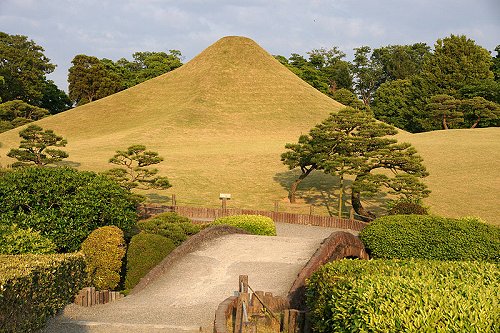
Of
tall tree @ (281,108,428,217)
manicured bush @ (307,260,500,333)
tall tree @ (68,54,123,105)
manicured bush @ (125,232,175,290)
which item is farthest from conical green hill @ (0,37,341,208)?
manicured bush @ (307,260,500,333)

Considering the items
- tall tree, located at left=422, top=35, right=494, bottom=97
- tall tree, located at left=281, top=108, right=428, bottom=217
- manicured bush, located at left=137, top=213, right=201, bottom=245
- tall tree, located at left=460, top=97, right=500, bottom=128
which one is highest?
tall tree, located at left=422, top=35, right=494, bottom=97

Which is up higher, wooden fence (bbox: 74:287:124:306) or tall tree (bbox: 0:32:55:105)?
tall tree (bbox: 0:32:55:105)

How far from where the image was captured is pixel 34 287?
392 inches

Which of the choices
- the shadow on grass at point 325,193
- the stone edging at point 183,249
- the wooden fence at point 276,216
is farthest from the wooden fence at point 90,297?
the shadow on grass at point 325,193

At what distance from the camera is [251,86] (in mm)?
86562

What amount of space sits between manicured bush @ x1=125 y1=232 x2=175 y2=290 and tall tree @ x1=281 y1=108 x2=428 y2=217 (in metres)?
18.1

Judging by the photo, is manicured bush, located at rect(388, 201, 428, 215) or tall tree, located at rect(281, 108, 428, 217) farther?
tall tree, located at rect(281, 108, 428, 217)

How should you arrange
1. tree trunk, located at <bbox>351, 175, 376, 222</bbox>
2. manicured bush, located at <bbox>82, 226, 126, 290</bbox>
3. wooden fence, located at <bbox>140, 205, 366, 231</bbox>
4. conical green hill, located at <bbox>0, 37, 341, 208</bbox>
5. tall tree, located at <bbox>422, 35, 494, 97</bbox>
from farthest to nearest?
1. tall tree, located at <bbox>422, 35, 494, 97</bbox>
2. conical green hill, located at <bbox>0, 37, 341, 208</bbox>
3. tree trunk, located at <bbox>351, 175, 376, 222</bbox>
4. wooden fence, located at <bbox>140, 205, 366, 231</bbox>
5. manicured bush, located at <bbox>82, 226, 126, 290</bbox>

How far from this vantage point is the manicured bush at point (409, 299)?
702 centimetres

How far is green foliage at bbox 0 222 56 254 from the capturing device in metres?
13.9

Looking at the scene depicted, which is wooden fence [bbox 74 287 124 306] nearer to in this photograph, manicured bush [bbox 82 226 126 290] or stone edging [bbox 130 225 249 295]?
stone edging [bbox 130 225 249 295]

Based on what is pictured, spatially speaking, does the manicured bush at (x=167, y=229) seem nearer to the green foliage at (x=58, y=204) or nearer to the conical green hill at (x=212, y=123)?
the green foliage at (x=58, y=204)

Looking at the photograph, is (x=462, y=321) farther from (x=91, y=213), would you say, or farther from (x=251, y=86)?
(x=251, y=86)

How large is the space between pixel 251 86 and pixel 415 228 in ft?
231
